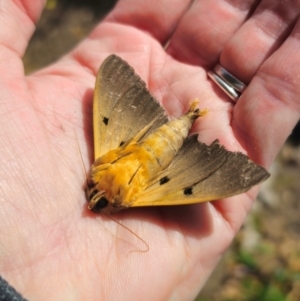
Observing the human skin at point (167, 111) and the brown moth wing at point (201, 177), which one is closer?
the human skin at point (167, 111)

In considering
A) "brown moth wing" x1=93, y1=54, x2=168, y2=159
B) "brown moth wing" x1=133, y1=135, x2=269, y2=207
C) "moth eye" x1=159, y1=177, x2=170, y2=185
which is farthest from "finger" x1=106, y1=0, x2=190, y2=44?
"moth eye" x1=159, y1=177, x2=170, y2=185

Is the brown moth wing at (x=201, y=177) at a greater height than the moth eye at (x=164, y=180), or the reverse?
the brown moth wing at (x=201, y=177)

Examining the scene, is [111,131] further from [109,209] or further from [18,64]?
[18,64]

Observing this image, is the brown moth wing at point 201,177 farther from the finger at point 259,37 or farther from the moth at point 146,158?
the finger at point 259,37

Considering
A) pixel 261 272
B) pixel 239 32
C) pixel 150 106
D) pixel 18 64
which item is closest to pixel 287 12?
pixel 239 32

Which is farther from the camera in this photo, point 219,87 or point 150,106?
point 219,87

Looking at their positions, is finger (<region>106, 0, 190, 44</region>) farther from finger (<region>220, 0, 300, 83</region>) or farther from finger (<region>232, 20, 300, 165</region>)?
finger (<region>232, 20, 300, 165</region>)

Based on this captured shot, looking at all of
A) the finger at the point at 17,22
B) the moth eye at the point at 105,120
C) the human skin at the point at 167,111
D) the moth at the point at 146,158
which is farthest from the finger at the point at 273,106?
the finger at the point at 17,22

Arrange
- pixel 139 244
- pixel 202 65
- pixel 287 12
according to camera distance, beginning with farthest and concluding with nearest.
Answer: pixel 202 65
pixel 287 12
pixel 139 244
